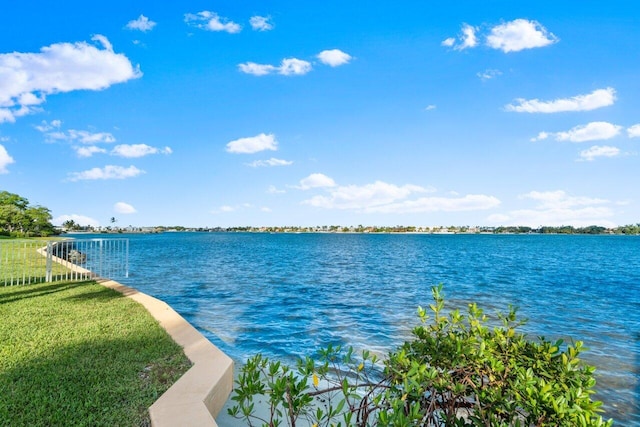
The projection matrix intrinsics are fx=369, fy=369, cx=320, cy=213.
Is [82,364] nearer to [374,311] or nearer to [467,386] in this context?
[467,386]

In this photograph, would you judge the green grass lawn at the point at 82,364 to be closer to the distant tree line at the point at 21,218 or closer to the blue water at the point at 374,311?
the blue water at the point at 374,311

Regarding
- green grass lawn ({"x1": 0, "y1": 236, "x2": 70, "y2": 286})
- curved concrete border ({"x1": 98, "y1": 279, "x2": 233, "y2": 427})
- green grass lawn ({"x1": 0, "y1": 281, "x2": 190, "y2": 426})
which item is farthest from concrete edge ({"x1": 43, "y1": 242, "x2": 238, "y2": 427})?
green grass lawn ({"x1": 0, "y1": 236, "x2": 70, "y2": 286})

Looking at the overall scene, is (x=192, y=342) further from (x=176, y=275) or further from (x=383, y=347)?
(x=176, y=275)

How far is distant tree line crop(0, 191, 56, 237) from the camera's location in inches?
2014

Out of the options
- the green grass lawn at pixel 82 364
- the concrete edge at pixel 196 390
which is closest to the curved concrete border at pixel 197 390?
the concrete edge at pixel 196 390

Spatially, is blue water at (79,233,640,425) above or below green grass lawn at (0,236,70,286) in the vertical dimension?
below

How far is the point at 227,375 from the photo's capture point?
4.34 m

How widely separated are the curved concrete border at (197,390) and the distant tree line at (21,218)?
5859 cm

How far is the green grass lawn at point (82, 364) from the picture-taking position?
3543 mm

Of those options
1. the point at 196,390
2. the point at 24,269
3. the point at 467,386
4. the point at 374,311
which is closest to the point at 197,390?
the point at 196,390

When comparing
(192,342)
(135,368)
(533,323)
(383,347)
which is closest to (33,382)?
(135,368)

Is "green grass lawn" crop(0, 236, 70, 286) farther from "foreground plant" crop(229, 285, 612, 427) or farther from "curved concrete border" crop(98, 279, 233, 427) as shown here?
"foreground plant" crop(229, 285, 612, 427)

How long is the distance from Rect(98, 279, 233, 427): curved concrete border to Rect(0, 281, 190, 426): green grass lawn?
20 centimetres

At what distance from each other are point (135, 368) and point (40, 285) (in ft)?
26.9
